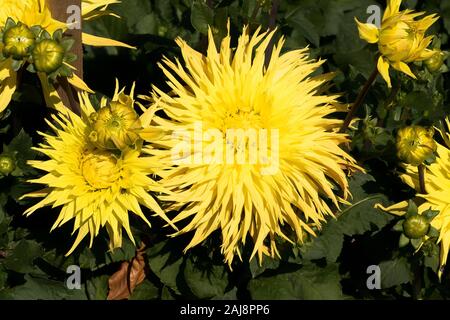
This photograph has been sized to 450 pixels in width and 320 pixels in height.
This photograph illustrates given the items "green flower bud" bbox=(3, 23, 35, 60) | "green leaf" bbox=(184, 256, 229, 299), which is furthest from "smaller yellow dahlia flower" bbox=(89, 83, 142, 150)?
"green leaf" bbox=(184, 256, 229, 299)

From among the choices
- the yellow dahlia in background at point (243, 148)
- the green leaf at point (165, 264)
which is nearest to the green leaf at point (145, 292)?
the green leaf at point (165, 264)

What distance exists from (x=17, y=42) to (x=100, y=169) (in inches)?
17.1

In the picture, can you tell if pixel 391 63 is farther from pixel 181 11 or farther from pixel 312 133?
pixel 181 11

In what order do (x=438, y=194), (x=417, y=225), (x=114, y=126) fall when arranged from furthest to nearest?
(x=438, y=194)
(x=417, y=225)
(x=114, y=126)

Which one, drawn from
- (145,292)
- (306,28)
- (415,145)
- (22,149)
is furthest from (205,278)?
(306,28)

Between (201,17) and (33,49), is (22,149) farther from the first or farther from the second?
(201,17)

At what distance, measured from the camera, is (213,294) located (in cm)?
261

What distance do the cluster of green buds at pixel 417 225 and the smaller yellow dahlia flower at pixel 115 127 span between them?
96cm

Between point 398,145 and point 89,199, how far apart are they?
1.00 metres

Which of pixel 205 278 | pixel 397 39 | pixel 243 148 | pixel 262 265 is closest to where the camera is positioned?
pixel 397 39

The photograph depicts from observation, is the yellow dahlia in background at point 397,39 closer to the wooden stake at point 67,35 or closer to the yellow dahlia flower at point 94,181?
the yellow dahlia flower at point 94,181

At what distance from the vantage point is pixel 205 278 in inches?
103

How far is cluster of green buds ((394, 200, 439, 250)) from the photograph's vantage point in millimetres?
2268
